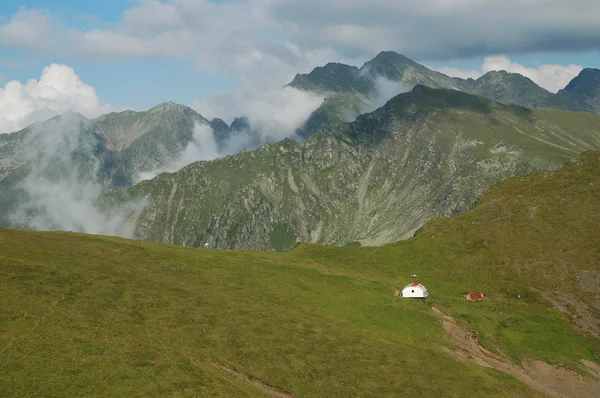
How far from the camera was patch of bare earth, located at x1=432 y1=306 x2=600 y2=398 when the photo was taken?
252ft

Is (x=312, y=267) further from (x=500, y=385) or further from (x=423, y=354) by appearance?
(x=500, y=385)

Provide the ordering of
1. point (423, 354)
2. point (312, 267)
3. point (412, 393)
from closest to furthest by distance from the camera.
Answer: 1. point (412, 393)
2. point (423, 354)
3. point (312, 267)

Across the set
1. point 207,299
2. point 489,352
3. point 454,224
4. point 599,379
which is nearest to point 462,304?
point 489,352

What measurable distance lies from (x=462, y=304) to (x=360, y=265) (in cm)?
2682

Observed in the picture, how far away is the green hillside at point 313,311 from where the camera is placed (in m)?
53.1

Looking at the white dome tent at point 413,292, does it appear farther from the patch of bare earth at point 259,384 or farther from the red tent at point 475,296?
the patch of bare earth at point 259,384

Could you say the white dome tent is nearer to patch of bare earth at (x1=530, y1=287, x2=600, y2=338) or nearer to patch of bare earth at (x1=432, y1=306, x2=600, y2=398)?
patch of bare earth at (x1=432, y1=306, x2=600, y2=398)

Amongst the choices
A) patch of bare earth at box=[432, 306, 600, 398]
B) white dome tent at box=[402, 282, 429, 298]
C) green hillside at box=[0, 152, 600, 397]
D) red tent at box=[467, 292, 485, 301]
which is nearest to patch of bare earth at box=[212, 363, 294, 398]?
green hillside at box=[0, 152, 600, 397]

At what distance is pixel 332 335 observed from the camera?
73.7 meters

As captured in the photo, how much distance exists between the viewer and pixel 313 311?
278 feet

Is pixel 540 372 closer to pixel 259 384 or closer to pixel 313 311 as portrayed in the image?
pixel 313 311

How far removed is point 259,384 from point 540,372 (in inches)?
1890

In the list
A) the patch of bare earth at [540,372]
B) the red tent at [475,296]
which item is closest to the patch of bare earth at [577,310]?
the red tent at [475,296]

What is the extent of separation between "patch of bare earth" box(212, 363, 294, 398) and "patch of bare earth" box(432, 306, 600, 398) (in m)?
35.5
